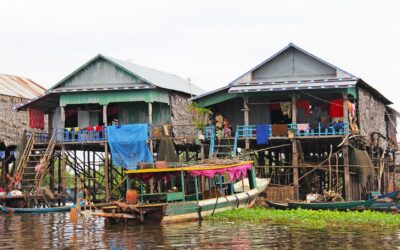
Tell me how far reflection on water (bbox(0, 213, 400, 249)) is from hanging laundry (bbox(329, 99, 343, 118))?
9682 millimetres

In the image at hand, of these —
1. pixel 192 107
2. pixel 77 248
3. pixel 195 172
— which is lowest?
pixel 77 248

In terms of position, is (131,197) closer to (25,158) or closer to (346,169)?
(346,169)

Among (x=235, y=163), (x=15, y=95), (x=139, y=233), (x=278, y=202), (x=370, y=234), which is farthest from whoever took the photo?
(x=15, y=95)

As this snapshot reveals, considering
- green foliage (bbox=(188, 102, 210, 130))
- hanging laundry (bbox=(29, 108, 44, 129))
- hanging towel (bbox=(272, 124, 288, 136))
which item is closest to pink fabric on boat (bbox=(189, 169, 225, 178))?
hanging towel (bbox=(272, 124, 288, 136))

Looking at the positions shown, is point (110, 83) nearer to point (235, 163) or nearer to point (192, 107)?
point (192, 107)

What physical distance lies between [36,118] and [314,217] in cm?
1825

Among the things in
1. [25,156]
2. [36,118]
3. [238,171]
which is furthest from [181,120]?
[238,171]

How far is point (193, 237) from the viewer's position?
65.8 ft

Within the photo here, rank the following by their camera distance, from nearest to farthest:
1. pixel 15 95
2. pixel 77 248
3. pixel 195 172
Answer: pixel 77 248
pixel 195 172
pixel 15 95

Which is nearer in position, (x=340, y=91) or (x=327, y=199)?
(x=327, y=199)

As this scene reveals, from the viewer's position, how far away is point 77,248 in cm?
1855

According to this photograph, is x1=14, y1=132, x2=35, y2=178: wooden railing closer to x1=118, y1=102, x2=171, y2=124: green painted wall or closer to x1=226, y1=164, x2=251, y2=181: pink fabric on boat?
x1=118, y1=102, x2=171, y2=124: green painted wall

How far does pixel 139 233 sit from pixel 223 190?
6285 millimetres

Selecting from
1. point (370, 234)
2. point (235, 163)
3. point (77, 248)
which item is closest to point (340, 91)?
point (235, 163)
